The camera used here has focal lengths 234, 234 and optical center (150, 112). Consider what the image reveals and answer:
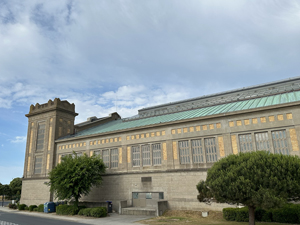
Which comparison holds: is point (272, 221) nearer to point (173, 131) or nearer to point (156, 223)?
point (156, 223)

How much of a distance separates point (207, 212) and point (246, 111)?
11247 mm

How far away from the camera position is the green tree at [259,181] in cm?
1402

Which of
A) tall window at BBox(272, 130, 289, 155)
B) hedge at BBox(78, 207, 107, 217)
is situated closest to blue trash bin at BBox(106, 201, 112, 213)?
hedge at BBox(78, 207, 107, 217)

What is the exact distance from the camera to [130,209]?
27.7 metres

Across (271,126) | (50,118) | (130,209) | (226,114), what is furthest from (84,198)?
(271,126)

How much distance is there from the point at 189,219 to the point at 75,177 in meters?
14.2

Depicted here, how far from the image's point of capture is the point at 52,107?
41.9m

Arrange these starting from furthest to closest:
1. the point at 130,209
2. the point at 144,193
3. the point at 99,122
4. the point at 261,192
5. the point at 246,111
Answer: the point at 99,122 → the point at 144,193 → the point at 130,209 → the point at 246,111 → the point at 261,192

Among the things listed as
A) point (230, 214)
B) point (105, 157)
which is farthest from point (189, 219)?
point (105, 157)

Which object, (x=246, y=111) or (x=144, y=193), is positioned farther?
(x=144, y=193)

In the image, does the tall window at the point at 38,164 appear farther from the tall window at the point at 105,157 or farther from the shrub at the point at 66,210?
the tall window at the point at 105,157

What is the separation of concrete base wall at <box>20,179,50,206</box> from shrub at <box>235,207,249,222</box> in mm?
29634

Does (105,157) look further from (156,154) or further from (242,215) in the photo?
(242,215)

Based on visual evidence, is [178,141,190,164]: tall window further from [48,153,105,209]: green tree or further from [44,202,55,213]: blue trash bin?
[44,202,55,213]: blue trash bin
